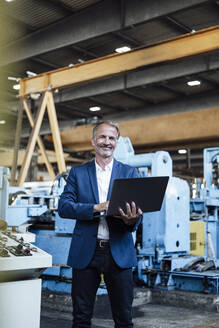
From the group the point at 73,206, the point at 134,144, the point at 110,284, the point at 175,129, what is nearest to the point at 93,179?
the point at 73,206

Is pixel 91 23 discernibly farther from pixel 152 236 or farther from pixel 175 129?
pixel 152 236

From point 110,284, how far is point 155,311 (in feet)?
8.27

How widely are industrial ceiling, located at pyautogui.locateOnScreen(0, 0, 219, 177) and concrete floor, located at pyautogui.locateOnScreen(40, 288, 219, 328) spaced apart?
1866 millimetres

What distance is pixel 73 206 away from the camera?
79.4 inches

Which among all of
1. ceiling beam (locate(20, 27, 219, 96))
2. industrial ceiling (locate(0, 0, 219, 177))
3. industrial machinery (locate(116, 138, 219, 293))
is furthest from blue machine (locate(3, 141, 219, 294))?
ceiling beam (locate(20, 27, 219, 96))

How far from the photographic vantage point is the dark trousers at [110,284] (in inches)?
78.9

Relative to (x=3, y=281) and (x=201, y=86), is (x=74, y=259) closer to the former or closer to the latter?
(x=3, y=281)

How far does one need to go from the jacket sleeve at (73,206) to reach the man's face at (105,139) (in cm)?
19

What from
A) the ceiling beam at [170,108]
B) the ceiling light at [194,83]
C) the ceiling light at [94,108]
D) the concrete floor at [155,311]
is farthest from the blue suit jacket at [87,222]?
the ceiling light at [94,108]

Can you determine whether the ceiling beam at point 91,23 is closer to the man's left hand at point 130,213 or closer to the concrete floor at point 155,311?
the concrete floor at point 155,311

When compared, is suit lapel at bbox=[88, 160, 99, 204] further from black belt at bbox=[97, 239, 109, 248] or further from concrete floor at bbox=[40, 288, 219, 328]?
concrete floor at bbox=[40, 288, 219, 328]

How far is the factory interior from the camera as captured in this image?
3820mm

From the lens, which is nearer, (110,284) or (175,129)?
(110,284)

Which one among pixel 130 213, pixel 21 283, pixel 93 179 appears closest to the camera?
pixel 21 283
